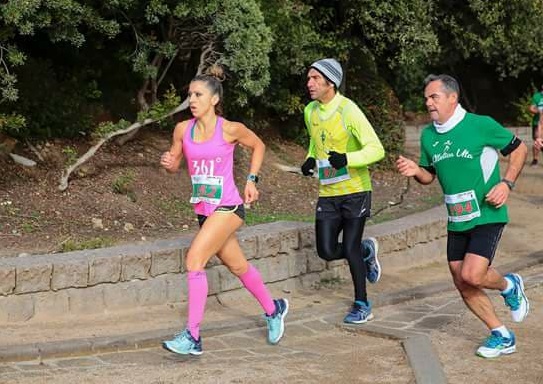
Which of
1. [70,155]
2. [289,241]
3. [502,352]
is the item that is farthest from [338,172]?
[70,155]

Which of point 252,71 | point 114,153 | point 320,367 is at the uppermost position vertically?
point 252,71

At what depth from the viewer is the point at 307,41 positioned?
12852mm

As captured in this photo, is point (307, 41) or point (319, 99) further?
point (307, 41)

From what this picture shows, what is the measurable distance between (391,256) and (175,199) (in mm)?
2513

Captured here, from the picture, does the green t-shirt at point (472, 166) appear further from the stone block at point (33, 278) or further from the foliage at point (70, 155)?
the foliage at point (70, 155)

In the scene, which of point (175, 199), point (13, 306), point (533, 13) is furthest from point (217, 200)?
point (533, 13)

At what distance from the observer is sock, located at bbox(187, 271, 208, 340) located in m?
6.25

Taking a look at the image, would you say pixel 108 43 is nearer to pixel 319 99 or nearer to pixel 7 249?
pixel 7 249

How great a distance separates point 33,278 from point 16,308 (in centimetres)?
24

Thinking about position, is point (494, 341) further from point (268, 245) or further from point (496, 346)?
point (268, 245)

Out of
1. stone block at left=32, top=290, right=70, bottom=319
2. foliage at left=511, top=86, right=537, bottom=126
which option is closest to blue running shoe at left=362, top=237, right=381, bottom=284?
stone block at left=32, top=290, right=70, bottom=319

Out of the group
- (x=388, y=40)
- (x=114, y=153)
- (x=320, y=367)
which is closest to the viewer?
(x=320, y=367)

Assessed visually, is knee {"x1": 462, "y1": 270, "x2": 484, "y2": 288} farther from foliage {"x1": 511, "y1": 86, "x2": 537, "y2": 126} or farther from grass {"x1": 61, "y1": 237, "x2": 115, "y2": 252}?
foliage {"x1": 511, "y1": 86, "x2": 537, "y2": 126}

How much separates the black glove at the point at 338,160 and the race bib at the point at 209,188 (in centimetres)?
83
